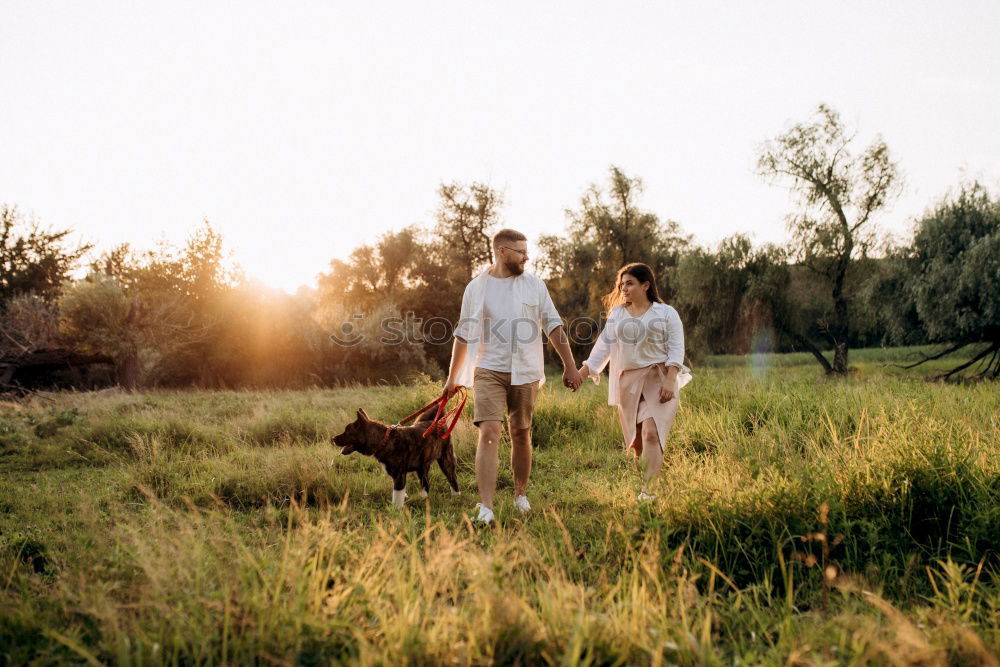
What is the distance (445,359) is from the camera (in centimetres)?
3106

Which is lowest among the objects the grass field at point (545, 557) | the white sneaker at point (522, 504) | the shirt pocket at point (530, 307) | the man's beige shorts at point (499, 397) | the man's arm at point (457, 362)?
the white sneaker at point (522, 504)

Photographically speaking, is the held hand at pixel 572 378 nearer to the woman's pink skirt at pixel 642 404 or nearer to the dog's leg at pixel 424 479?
the woman's pink skirt at pixel 642 404

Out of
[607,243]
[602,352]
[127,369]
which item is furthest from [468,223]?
[602,352]

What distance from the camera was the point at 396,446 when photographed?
5.32 meters

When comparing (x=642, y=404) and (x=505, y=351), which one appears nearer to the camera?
(x=505, y=351)

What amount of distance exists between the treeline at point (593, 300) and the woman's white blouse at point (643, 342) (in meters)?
14.0

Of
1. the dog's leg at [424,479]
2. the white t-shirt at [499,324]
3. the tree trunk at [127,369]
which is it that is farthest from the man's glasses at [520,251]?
the tree trunk at [127,369]

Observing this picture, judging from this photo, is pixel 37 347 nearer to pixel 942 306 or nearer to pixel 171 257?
pixel 171 257

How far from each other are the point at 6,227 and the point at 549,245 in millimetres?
28818

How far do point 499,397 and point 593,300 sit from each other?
24265mm

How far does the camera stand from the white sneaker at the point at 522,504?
4.97 metres

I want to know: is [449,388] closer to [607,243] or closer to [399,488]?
[399,488]

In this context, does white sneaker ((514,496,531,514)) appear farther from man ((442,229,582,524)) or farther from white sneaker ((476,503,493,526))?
white sneaker ((476,503,493,526))

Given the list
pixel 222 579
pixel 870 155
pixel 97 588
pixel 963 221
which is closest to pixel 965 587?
pixel 222 579
